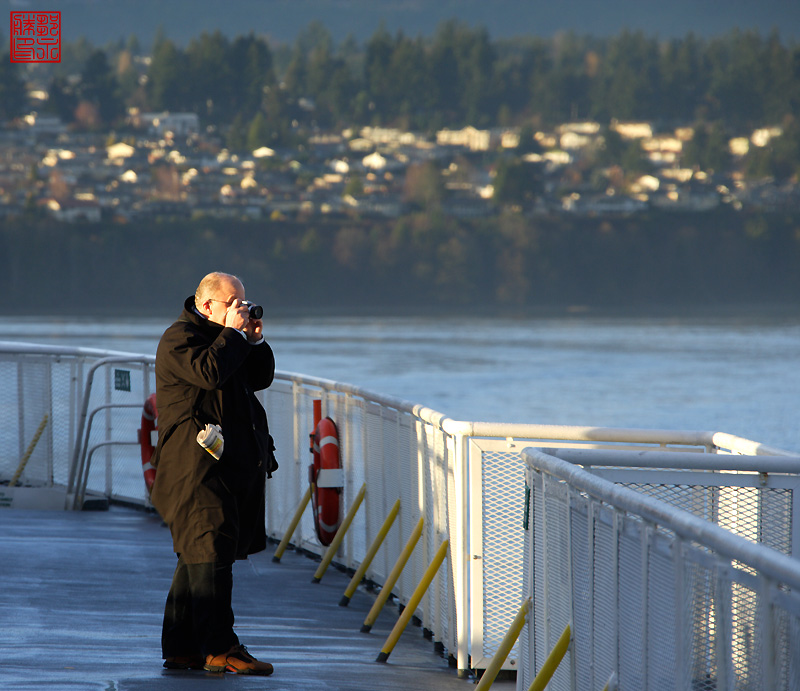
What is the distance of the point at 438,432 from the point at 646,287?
11387 cm

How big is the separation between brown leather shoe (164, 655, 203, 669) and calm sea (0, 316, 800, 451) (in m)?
25.3

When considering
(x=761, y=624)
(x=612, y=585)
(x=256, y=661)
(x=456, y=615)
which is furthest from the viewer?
(x=456, y=615)

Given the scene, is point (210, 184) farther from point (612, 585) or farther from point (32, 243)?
point (612, 585)

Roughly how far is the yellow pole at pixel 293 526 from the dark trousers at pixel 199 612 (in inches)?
109

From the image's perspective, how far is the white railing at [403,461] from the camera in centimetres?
462

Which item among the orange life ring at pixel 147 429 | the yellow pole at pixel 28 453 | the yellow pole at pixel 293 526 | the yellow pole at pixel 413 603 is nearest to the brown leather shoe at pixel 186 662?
the yellow pole at pixel 413 603

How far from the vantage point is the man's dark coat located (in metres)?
3.84

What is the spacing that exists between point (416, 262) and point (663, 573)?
115315 mm

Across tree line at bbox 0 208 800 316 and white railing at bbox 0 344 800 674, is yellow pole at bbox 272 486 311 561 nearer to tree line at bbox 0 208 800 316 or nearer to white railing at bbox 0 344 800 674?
white railing at bbox 0 344 800 674

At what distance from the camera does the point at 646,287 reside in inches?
4582

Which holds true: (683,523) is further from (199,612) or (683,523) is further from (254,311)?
(199,612)

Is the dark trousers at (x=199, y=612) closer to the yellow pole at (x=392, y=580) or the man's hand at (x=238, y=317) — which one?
the man's hand at (x=238, y=317)

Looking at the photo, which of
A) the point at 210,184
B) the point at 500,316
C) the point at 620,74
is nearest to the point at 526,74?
the point at 620,74

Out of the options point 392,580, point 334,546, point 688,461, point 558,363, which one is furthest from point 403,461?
point 558,363
